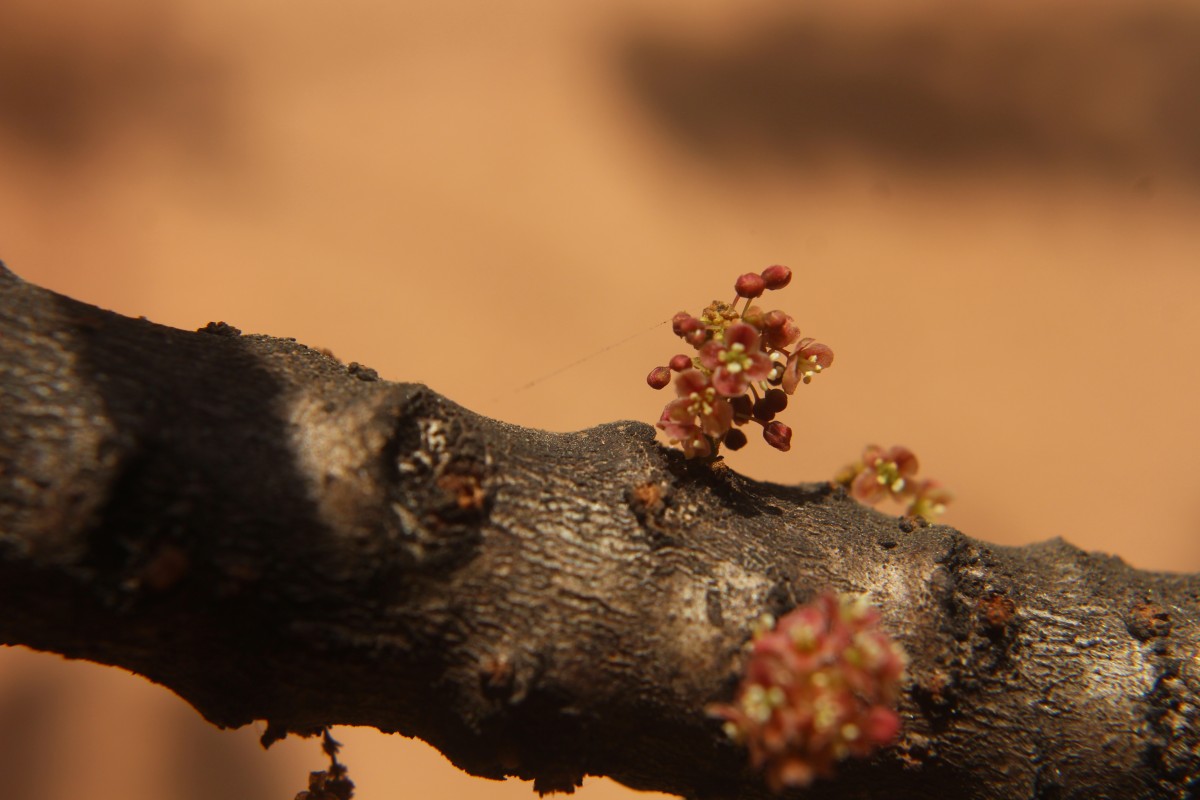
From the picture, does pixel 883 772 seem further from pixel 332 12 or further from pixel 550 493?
pixel 332 12

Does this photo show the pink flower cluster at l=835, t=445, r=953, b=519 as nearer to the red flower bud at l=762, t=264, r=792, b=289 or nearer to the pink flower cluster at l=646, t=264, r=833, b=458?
the pink flower cluster at l=646, t=264, r=833, b=458

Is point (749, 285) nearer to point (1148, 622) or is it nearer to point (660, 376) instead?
point (660, 376)

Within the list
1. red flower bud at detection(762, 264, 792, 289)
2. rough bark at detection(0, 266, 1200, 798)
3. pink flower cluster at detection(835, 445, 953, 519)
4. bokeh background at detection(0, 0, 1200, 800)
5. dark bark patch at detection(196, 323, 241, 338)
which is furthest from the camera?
bokeh background at detection(0, 0, 1200, 800)

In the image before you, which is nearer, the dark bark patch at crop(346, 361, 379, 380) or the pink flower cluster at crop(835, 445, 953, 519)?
the dark bark patch at crop(346, 361, 379, 380)

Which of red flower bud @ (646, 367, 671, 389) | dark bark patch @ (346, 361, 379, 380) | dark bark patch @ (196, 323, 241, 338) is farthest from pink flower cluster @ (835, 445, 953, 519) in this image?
dark bark patch @ (196, 323, 241, 338)

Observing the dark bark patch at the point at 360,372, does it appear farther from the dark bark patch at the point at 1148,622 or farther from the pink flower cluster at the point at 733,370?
the dark bark patch at the point at 1148,622

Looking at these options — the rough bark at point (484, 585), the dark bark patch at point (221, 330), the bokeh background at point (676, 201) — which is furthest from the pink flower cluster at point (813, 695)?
the bokeh background at point (676, 201)
